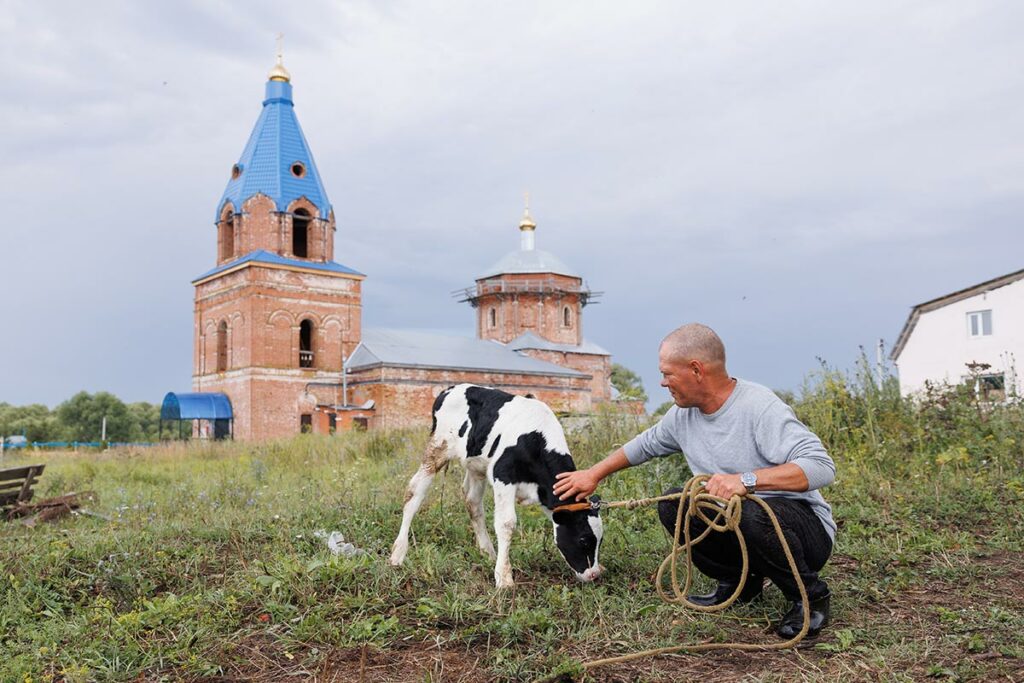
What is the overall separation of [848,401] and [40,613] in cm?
895

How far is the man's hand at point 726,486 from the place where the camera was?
4.21 metres

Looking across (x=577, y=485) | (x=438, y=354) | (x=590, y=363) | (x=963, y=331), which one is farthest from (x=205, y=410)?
(x=577, y=485)

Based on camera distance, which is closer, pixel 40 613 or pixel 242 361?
pixel 40 613

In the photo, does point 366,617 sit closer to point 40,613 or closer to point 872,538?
point 40,613

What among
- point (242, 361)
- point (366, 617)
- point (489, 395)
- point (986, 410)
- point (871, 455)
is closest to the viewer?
point (366, 617)

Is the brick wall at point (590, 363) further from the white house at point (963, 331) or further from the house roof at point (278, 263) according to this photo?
the white house at point (963, 331)

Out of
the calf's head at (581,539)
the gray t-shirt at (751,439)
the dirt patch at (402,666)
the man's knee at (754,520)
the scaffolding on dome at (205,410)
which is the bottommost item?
the dirt patch at (402,666)

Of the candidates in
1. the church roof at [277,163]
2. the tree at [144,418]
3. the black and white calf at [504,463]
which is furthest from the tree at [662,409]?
the tree at [144,418]

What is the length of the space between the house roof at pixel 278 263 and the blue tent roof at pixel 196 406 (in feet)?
19.2

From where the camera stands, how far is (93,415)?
188ft

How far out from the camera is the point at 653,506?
7.69 meters

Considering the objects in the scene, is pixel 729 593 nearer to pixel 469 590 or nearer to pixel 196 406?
pixel 469 590

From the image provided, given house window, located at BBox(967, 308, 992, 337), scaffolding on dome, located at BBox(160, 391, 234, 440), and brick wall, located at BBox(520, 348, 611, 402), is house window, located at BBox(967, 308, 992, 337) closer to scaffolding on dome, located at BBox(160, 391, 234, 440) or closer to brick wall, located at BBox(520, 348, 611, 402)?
brick wall, located at BBox(520, 348, 611, 402)

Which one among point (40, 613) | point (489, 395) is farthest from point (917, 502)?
point (40, 613)
